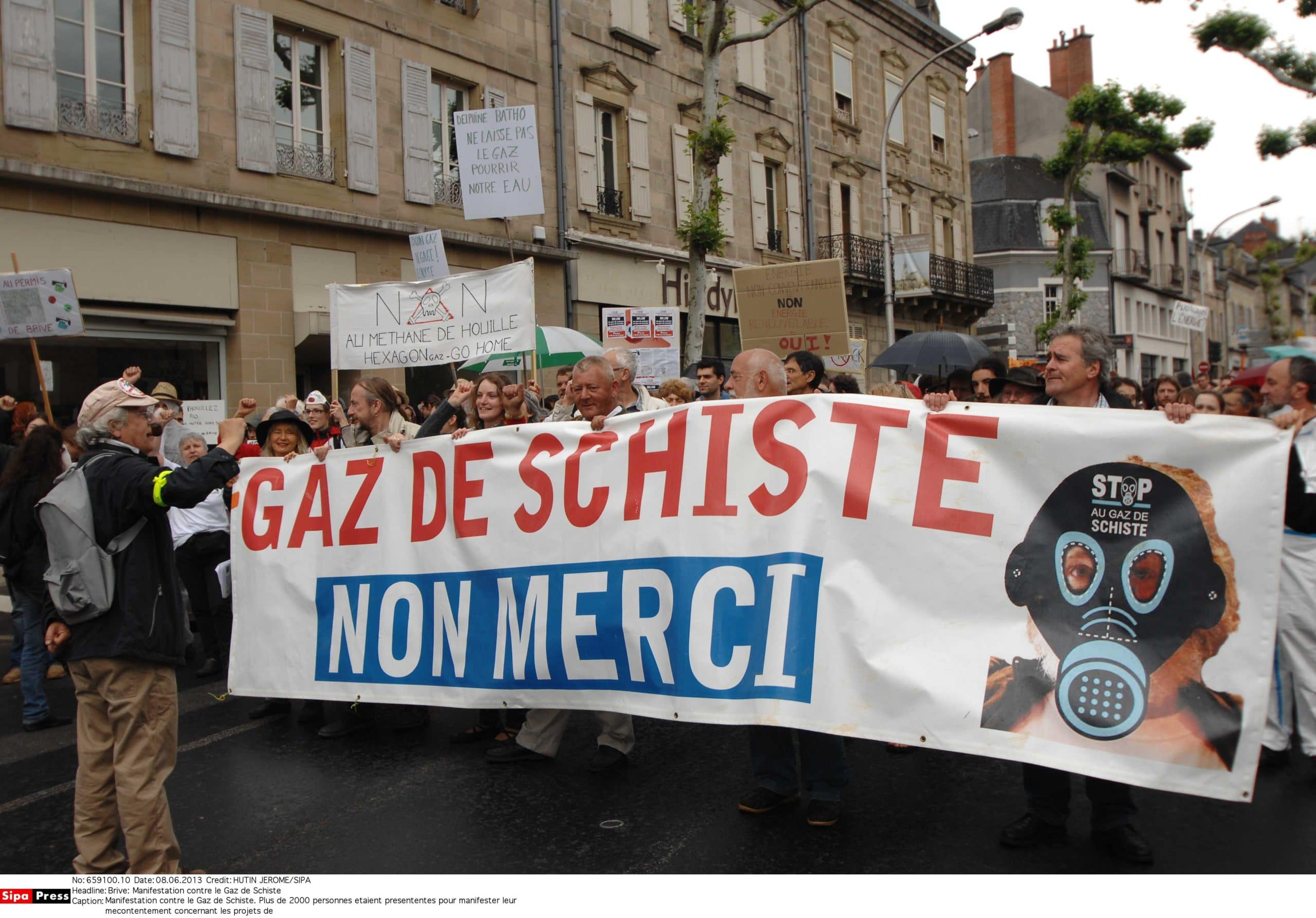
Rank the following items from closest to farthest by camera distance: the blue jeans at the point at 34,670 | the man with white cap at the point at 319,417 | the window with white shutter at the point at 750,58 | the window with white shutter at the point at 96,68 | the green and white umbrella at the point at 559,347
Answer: the blue jeans at the point at 34,670
the man with white cap at the point at 319,417
the window with white shutter at the point at 96,68
the green and white umbrella at the point at 559,347
the window with white shutter at the point at 750,58

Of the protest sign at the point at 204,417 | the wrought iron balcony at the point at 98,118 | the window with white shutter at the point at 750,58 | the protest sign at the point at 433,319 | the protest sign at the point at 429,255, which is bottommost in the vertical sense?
the protest sign at the point at 204,417

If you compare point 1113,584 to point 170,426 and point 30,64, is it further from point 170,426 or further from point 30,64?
point 30,64

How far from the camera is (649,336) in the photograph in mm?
13195

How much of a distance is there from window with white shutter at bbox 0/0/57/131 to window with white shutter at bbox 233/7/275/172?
228 centimetres

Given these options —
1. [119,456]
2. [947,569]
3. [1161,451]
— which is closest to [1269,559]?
[1161,451]

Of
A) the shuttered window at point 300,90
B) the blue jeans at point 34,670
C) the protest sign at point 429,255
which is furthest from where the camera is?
the shuttered window at point 300,90

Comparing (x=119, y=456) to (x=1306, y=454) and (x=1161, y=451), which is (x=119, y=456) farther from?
(x=1306, y=454)

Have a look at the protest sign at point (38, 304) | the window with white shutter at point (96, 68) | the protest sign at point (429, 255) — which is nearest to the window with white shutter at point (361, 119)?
the window with white shutter at point (96, 68)

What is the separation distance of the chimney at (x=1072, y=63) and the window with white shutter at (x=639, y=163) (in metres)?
41.5

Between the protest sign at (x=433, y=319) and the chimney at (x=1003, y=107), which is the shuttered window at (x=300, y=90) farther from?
the chimney at (x=1003, y=107)

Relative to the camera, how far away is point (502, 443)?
5.09 m

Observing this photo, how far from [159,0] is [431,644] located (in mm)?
11640

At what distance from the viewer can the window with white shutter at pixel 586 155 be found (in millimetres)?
19250

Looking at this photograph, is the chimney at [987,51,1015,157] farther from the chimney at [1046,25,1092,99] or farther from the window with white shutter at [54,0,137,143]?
the window with white shutter at [54,0,137,143]
